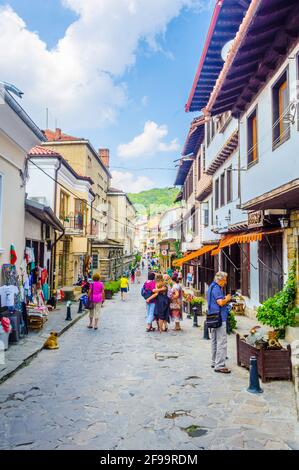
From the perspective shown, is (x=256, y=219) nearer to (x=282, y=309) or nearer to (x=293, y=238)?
(x=293, y=238)

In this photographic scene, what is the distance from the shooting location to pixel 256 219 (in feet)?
35.0

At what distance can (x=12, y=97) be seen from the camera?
8086 mm

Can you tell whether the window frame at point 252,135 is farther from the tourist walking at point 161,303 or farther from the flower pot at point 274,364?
the flower pot at point 274,364

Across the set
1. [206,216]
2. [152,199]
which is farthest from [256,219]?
[152,199]

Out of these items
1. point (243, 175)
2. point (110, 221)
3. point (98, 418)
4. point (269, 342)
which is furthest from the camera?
point (110, 221)

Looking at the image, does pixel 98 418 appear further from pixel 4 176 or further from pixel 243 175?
pixel 243 175

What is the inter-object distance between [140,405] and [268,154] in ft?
22.2

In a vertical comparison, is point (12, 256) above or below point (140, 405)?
above

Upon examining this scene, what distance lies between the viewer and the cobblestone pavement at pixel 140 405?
4258mm

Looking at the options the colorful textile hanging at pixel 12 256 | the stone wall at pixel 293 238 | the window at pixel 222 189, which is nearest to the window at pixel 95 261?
the window at pixel 222 189

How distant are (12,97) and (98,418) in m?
6.72

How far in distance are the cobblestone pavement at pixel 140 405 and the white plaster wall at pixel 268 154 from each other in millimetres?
4218

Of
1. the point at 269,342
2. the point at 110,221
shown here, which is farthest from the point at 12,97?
the point at 110,221

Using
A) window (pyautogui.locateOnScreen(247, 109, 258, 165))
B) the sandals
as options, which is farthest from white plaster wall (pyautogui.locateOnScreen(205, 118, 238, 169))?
the sandals
